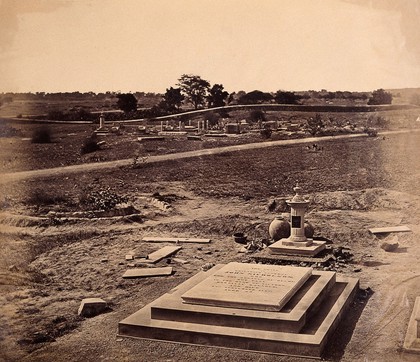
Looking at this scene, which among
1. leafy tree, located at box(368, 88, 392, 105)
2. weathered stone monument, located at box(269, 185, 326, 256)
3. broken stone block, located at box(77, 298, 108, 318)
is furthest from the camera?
leafy tree, located at box(368, 88, 392, 105)

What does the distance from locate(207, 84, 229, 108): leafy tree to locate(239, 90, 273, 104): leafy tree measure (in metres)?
0.69

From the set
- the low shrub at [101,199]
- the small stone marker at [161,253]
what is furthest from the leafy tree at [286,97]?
the small stone marker at [161,253]

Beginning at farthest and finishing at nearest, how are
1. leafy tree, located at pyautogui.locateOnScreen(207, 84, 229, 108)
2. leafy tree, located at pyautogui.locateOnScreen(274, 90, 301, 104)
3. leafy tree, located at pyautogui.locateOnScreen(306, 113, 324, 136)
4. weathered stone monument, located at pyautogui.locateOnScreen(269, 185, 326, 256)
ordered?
leafy tree, located at pyautogui.locateOnScreen(306, 113, 324, 136), leafy tree, located at pyautogui.locateOnScreen(274, 90, 301, 104), leafy tree, located at pyautogui.locateOnScreen(207, 84, 229, 108), weathered stone monument, located at pyautogui.locateOnScreen(269, 185, 326, 256)

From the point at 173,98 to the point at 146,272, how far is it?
9510mm

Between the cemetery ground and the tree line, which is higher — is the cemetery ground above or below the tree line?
below

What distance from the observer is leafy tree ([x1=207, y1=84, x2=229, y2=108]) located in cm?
1916

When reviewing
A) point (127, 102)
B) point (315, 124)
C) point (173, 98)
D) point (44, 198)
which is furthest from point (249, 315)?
point (315, 124)

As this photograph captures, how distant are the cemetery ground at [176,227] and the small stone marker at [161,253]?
0.22m

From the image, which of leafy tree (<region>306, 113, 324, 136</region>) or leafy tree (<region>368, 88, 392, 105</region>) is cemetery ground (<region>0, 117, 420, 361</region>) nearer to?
leafy tree (<region>306, 113, 324, 136</region>)

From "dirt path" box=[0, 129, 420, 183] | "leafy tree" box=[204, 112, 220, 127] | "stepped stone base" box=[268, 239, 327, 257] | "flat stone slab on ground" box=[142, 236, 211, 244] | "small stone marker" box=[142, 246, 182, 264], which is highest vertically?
"leafy tree" box=[204, 112, 220, 127]

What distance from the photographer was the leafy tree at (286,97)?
20078mm

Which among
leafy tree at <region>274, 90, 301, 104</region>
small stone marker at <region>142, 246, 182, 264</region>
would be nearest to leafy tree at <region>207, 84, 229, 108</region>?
leafy tree at <region>274, 90, 301, 104</region>

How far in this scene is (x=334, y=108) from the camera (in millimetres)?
21141

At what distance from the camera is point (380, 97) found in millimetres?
18500
